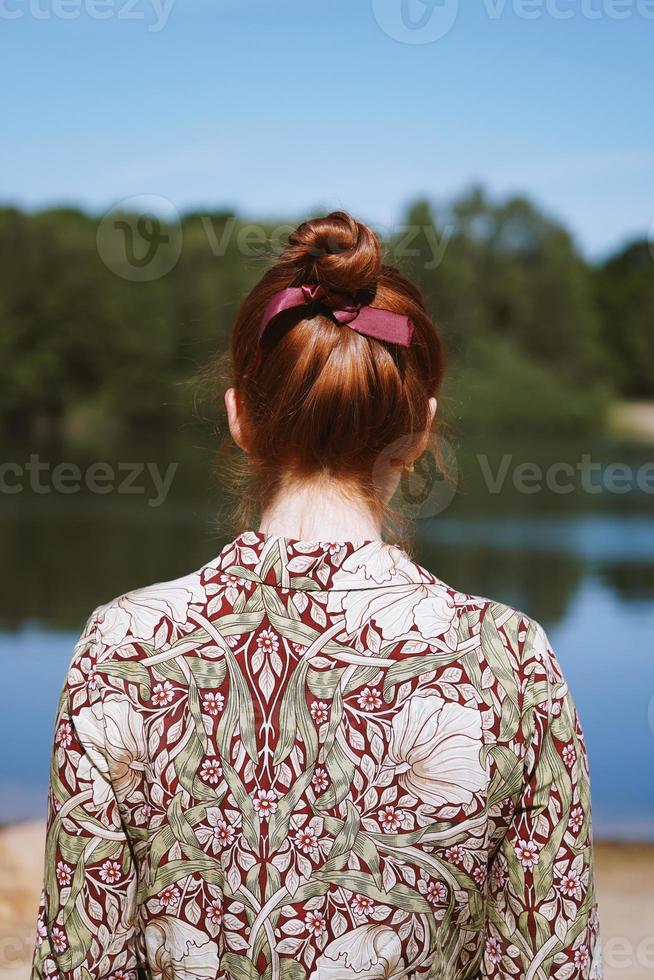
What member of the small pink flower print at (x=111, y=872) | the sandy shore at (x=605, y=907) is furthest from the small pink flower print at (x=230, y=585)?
the sandy shore at (x=605, y=907)

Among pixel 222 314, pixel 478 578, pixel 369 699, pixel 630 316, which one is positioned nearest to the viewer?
pixel 369 699

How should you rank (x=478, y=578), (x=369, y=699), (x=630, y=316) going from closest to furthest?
1. (x=369, y=699)
2. (x=478, y=578)
3. (x=630, y=316)

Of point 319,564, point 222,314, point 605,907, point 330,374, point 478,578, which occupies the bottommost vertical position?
point 478,578

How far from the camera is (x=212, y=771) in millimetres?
801

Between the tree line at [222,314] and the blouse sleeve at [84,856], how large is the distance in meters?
22.2

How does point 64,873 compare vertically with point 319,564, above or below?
below

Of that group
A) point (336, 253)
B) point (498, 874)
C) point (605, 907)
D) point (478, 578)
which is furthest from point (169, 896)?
point (478, 578)

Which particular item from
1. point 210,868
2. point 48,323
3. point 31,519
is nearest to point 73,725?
point 210,868

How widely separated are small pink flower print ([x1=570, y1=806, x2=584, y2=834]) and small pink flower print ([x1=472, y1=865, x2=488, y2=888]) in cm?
7

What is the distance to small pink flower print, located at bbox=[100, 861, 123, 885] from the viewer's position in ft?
2.68

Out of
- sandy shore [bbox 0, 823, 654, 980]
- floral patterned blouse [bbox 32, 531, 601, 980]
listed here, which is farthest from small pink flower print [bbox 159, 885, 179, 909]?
sandy shore [bbox 0, 823, 654, 980]

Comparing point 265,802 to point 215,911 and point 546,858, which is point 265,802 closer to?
point 215,911

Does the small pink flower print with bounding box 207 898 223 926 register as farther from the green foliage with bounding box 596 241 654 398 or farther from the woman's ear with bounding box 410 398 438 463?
the green foliage with bounding box 596 241 654 398

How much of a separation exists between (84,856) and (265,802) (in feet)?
0.48
